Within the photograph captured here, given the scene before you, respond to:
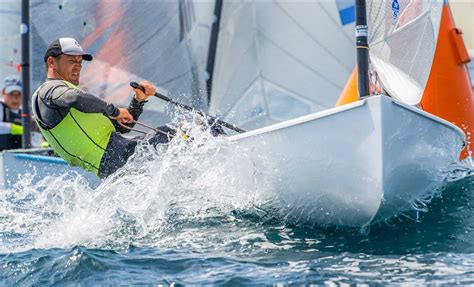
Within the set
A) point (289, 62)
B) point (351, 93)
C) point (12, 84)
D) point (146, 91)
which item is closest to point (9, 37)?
point (12, 84)

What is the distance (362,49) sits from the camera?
3.00 m

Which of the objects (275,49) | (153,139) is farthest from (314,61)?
(153,139)

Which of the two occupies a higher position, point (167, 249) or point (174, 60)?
point (174, 60)

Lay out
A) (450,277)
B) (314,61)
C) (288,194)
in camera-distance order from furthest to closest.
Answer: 1. (314,61)
2. (288,194)
3. (450,277)

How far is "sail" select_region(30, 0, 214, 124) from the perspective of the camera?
275 inches

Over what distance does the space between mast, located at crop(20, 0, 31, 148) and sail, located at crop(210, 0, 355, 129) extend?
176 cm

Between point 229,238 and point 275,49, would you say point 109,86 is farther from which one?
point 229,238

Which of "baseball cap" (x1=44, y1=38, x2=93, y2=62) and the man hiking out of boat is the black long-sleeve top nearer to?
the man hiking out of boat

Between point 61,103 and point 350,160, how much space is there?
4.19 ft

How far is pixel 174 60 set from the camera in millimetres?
7367

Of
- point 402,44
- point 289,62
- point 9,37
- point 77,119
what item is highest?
point 9,37

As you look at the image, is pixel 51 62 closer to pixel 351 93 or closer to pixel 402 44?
pixel 402 44

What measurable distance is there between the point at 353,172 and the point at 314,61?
448 cm

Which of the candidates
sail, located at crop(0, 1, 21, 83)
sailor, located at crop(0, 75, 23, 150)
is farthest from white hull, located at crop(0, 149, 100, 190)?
sail, located at crop(0, 1, 21, 83)
